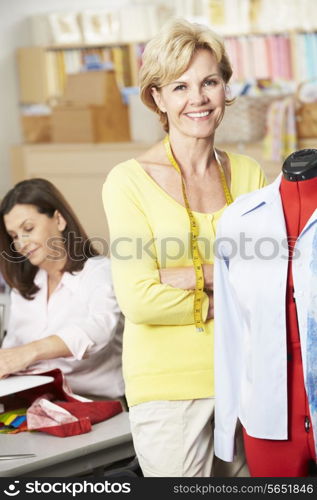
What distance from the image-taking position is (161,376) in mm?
1943

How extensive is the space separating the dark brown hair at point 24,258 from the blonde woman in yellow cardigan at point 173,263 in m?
1.09

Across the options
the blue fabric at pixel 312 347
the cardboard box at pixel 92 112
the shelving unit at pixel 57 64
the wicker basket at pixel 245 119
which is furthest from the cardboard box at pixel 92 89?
the blue fabric at pixel 312 347

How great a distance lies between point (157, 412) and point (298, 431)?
0.34 metres

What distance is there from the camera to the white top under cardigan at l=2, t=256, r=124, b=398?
9.25ft

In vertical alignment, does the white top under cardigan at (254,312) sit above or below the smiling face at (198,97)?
below

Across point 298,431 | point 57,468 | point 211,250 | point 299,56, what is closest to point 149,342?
point 211,250

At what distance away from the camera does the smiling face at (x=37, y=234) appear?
3049 mm

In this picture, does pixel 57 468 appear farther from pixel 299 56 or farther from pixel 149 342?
pixel 299 56

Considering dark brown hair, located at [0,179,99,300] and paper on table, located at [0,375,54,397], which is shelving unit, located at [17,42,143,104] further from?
paper on table, located at [0,375,54,397]

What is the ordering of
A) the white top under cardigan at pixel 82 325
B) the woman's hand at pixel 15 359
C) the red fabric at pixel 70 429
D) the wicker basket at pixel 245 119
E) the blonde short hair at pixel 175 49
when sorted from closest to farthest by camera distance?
the blonde short hair at pixel 175 49 < the red fabric at pixel 70 429 < the woman's hand at pixel 15 359 < the white top under cardigan at pixel 82 325 < the wicker basket at pixel 245 119

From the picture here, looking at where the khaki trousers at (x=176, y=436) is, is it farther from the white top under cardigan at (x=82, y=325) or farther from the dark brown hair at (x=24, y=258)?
the dark brown hair at (x=24, y=258)

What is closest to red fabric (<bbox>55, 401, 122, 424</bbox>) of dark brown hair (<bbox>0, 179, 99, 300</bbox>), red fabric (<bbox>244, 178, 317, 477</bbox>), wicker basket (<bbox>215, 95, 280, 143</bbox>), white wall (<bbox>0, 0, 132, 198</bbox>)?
dark brown hair (<bbox>0, 179, 99, 300</bbox>)

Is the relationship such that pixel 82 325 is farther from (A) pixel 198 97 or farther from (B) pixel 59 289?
(A) pixel 198 97

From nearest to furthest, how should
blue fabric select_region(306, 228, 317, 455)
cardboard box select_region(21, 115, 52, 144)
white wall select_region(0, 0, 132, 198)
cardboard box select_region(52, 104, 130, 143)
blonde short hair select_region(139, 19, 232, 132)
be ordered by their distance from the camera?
blue fabric select_region(306, 228, 317, 455)
blonde short hair select_region(139, 19, 232, 132)
cardboard box select_region(52, 104, 130, 143)
cardboard box select_region(21, 115, 52, 144)
white wall select_region(0, 0, 132, 198)
